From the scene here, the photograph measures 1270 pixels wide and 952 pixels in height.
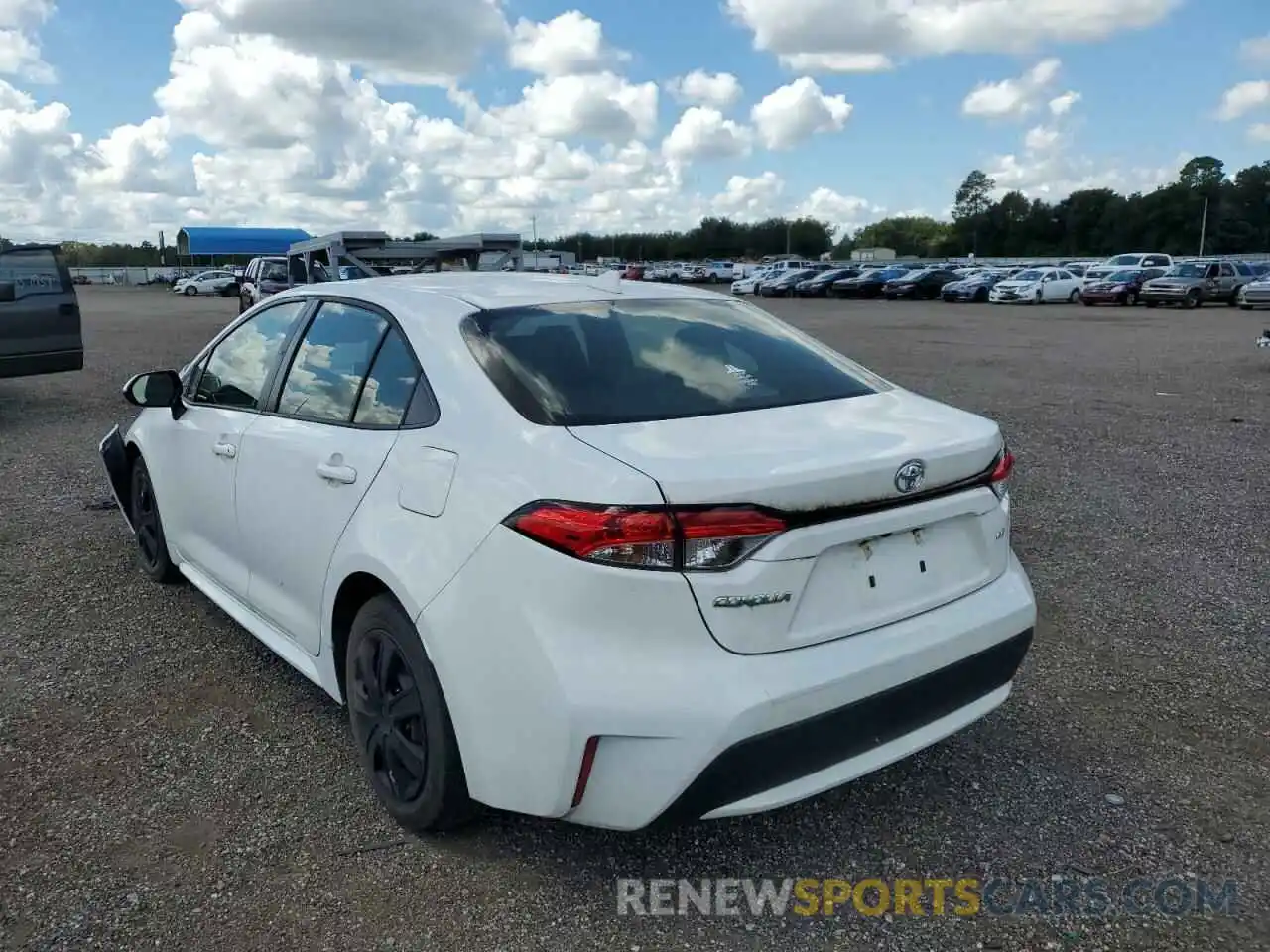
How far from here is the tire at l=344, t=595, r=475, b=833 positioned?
2.64 m

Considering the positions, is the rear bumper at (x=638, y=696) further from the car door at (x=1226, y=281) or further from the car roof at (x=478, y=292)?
the car door at (x=1226, y=281)

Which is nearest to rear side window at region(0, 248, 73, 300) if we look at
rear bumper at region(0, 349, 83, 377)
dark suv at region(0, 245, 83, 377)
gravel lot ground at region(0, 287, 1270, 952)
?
dark suv at region(0, 245, 83, 377)

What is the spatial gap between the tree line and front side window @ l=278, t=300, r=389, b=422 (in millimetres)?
89768

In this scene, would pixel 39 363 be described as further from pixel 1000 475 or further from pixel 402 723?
pixel 1000 475

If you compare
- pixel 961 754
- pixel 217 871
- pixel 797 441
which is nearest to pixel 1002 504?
pixel 797 441

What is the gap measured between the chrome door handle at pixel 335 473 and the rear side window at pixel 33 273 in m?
8.55

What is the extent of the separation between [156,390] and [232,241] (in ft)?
291

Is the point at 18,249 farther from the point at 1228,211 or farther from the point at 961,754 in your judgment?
the point at 1228,211

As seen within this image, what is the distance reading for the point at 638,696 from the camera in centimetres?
225

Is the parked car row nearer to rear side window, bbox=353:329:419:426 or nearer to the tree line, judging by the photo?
rear side window, bbox=353:329:419:426

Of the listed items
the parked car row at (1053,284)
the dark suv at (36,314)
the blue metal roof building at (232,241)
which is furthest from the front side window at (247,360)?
the blue metal roof building at (232,241)

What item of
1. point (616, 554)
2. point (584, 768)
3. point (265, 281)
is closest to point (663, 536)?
point (616, 554)

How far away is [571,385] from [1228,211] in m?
114

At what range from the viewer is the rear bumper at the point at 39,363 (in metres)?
9.62
